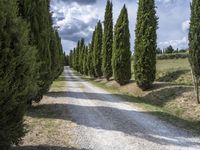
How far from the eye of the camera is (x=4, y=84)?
6.71 metres

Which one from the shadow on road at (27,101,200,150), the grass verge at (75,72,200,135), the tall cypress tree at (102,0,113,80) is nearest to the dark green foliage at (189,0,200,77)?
the grass verge at (75,72,200,135)

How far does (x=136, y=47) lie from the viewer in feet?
91.0

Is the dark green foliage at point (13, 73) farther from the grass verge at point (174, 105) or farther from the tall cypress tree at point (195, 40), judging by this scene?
the tall cypress tree at point (195, 40)

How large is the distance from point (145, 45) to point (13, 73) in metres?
20.2

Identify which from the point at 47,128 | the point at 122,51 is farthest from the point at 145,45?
the point at 47,128

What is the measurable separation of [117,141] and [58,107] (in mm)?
6887

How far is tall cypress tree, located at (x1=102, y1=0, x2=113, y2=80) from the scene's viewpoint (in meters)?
43.0

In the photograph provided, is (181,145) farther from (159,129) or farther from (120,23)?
(120,23)

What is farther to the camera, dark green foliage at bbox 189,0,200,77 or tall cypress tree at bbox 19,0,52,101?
dark green foliage at bbox 189,0,200,77

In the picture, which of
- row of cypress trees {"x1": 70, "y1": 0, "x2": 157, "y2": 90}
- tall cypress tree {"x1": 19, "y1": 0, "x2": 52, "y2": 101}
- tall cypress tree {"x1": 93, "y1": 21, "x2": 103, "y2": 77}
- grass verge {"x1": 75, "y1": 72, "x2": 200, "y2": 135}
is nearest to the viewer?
tall cypress tree {"x1": 19, "y1": 0, "x2": 52, "y2": 101}

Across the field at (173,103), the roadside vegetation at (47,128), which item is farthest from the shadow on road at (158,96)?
the roadside vegetation at (47,128)

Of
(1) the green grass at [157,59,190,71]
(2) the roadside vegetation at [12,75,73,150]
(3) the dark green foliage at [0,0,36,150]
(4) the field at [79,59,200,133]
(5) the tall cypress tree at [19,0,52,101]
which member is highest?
(5) the tall cypress tree at [19,0,52,101]

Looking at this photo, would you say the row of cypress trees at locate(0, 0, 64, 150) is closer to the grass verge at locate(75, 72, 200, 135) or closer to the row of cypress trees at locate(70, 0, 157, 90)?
the grass verge at locate(75, 72, 200, 135)

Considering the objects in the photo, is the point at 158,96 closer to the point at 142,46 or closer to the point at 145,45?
the point at 145,45
